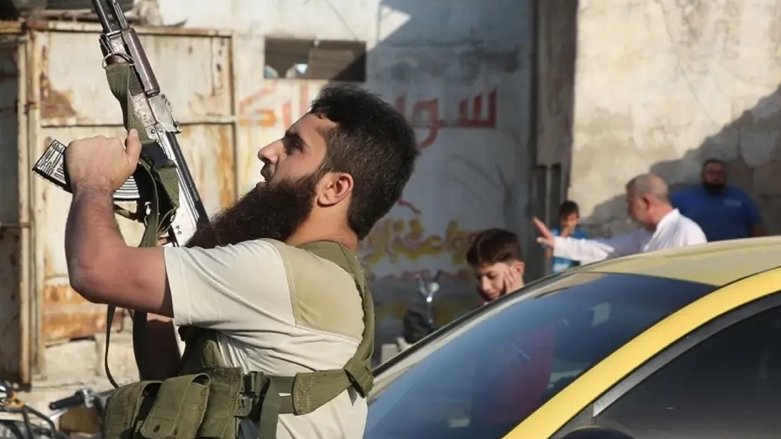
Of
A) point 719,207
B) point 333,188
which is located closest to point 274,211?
point 333,188

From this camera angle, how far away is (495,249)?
559 centimetres

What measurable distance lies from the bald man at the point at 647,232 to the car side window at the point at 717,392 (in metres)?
3.78

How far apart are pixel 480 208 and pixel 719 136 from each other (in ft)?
8.51

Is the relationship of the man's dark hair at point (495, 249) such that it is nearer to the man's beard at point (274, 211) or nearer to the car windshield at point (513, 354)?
the car windshield at point (513, 354)

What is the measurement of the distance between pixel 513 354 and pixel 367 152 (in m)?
1.08

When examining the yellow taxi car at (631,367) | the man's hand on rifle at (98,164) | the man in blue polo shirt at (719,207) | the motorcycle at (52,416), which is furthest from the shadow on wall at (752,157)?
the man's hand on rifle at (98,164)

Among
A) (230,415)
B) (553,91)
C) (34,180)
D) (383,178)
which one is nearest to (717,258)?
(383,178)

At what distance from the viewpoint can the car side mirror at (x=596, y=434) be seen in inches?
115

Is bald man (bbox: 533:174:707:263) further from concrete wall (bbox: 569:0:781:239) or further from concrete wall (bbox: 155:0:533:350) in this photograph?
concrete wall (bbox: 155:0:533:350)

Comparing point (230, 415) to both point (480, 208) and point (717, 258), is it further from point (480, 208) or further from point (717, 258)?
point (480, 208)

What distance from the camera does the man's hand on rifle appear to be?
259 cm

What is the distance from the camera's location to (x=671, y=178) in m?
10.9

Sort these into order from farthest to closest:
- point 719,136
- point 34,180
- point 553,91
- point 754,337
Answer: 1. point 553,91
2. point 719,136
3. point 34,180
4. point 754,337

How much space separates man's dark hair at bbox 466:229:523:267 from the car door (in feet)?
7.55
